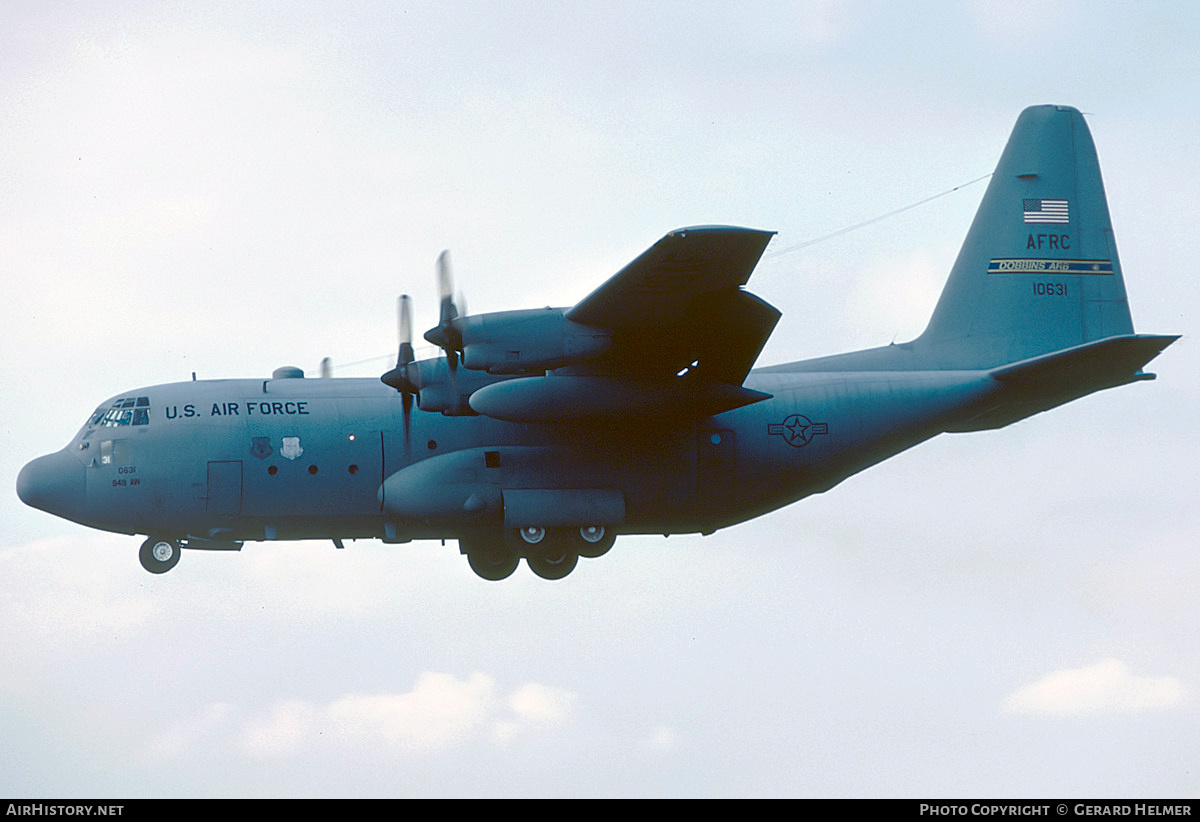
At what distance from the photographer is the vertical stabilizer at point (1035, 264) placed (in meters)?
21.9

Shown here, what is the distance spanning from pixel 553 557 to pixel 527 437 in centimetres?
166

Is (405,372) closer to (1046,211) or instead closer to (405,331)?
(405,331)

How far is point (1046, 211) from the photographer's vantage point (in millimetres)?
22266

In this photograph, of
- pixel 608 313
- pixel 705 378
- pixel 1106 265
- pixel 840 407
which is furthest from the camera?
pixel 1106 265

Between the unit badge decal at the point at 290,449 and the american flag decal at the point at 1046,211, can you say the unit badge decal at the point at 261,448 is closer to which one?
the unit badge decal at the point at 290,449

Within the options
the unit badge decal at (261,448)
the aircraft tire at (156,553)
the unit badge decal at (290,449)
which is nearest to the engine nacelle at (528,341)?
the unit badge decal at (290,449)

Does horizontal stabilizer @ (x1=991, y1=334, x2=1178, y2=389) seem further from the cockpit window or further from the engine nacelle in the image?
the cockpit window

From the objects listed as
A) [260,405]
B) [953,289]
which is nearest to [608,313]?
[260,405]

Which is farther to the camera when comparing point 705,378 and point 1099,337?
point 1099,337

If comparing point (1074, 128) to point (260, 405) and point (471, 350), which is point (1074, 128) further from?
point (260, 405)

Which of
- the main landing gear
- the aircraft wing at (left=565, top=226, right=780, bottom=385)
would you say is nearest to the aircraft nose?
the main landing gear

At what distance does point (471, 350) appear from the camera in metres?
18.1

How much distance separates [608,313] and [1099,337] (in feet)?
27.2

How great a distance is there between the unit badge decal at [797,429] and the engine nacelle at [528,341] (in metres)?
3.50
